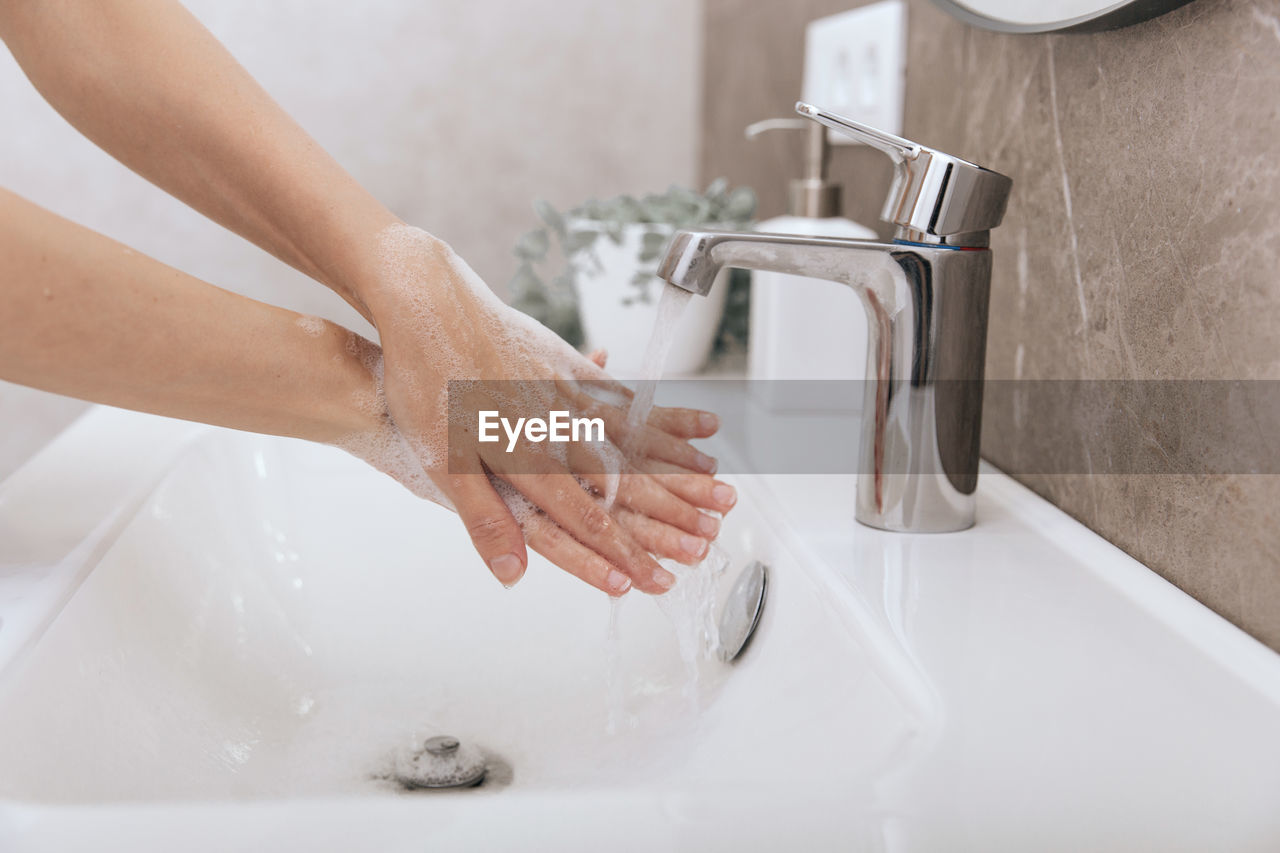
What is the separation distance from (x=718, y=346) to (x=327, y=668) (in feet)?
1.78

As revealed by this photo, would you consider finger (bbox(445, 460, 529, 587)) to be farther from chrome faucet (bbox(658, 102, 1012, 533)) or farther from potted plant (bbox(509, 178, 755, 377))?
potted plant (bbox(509, 178, 755, 377))

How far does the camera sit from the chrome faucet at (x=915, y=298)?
0.48 m

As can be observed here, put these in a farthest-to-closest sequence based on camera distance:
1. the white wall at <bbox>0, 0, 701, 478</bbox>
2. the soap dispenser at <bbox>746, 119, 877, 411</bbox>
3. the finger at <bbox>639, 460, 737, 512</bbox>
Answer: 1. the white wall at <bbox>0, 0, 701, 478</bbox>
2. the soap dispenser at <bbox>746, 119, 877, 411</bbox>
3. the finger at <bbox>639, 460, 737, 512</bbox>

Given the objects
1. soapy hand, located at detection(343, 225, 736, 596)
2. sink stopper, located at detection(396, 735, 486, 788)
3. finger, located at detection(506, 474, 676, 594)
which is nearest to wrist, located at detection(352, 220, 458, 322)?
soapy hand, located at detection(343, 225, 736, 596)

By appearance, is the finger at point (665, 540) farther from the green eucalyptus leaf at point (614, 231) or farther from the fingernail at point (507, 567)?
the green eucalyptus leaf at point (614, 231)

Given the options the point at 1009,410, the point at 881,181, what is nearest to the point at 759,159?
the point at 881,181

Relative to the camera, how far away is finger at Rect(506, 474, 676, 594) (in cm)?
53

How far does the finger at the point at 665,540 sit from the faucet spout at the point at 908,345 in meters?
0.10

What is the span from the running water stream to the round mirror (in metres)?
0.24

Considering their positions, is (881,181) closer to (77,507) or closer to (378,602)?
(378,602)

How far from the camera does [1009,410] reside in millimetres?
631

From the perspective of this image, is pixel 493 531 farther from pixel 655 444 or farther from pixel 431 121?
pixel 431 121

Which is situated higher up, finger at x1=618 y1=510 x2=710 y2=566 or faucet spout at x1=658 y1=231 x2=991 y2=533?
faucet spout at x1=658 y1=231 x2=991 y2=533

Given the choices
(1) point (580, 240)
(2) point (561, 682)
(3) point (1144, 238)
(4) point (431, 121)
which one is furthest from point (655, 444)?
(4) point (431, 121)
